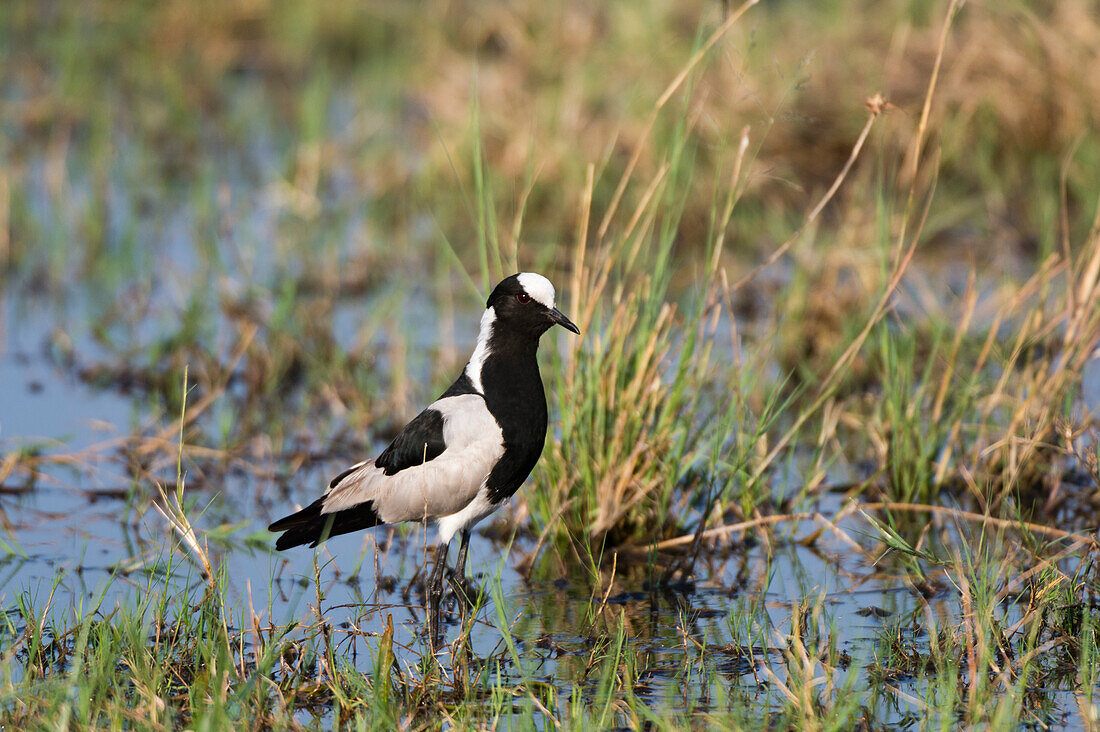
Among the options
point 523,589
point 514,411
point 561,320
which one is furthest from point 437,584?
point 561,320

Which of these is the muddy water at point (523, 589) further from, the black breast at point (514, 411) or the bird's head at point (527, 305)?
the bird's head at point (527, 305)

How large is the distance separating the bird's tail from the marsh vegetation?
25cm

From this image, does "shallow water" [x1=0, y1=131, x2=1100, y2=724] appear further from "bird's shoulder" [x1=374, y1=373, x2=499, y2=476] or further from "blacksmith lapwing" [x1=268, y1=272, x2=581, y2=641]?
"bird's shoulder" [x1=374, y1=373, x2=499, y2=476]

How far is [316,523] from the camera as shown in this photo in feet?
15.5

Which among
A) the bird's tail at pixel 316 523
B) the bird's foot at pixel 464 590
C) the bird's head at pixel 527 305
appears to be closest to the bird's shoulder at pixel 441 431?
the bird's tail at pixel 316 523

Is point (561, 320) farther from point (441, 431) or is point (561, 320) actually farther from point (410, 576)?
point (410, 576)

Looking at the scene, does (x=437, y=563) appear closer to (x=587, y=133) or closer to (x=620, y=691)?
(x=620, y=691)

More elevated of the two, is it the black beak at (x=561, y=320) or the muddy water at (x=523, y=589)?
the black beak at (x=561, y=320)

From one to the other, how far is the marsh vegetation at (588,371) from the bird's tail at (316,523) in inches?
9.9

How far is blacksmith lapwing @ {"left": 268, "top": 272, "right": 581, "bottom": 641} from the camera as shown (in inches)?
182

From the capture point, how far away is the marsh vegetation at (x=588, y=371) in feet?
13.1

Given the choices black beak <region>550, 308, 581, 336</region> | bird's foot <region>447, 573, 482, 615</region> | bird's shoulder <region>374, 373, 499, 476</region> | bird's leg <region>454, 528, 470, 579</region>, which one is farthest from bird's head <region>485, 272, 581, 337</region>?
bird's foot <region>447, 573, 482, 615</region>

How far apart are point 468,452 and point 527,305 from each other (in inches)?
21.0

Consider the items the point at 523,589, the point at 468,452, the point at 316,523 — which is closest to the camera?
the point at 468,452
